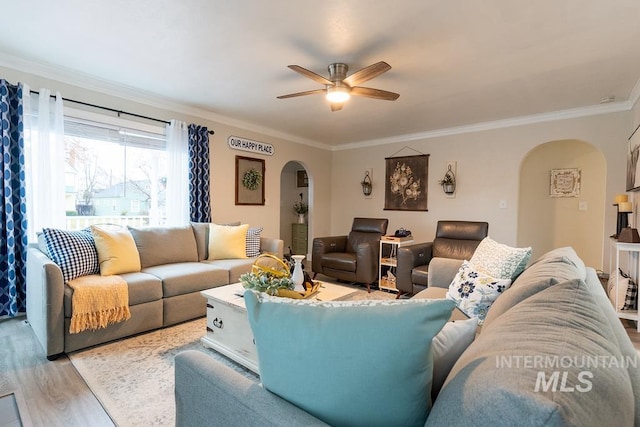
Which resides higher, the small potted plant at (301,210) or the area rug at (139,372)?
the small potted plant at (301,210)

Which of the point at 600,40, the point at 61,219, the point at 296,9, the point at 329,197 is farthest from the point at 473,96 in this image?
the point at 61,219

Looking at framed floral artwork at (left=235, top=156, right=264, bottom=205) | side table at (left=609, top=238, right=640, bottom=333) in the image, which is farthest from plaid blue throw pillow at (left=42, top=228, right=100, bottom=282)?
side table at (left=609, top=238, right=640, bottom=333)

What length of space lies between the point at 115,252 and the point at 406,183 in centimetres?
424

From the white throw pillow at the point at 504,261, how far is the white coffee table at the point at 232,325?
0.95m

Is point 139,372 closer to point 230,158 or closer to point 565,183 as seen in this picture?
point 230,158

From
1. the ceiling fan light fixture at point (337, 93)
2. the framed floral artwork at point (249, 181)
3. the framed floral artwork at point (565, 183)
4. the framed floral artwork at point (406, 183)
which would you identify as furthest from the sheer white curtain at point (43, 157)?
the framed floral artwork at point (565, 183)

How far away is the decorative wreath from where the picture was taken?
4723 mm

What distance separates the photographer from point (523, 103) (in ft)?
11.9

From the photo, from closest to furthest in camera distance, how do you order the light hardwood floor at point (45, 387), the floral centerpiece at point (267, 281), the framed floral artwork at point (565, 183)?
the light hardwood floor at point (45, 387)
the floral centerpiece at point (267, 281)
the framed floral artwork at point (565, 183)

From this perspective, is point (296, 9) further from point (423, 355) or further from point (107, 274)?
point (107, 274)

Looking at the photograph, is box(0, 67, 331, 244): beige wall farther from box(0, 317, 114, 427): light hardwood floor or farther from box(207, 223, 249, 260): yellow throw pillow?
box(0, 317, 114, 427): light hardwood floor

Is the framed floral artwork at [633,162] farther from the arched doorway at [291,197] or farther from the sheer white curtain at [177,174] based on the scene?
the arched doorway at [291,197]

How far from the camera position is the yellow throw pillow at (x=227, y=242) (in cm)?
357

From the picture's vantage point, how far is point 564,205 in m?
4.99
